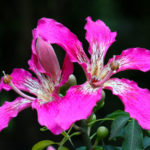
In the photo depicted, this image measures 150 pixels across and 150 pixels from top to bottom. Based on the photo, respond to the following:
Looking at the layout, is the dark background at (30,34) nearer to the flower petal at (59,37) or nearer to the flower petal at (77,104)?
the flower petal at (59,37)

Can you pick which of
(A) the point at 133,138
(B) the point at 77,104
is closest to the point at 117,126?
(A) the point at 133,138

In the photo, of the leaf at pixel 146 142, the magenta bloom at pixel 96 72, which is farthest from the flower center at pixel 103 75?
the leaf at pixel 146 142

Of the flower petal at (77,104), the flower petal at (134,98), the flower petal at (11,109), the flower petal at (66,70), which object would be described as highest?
the flower petal at (66,70)

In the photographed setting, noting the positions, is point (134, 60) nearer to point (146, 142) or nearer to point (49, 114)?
point (146, 142)

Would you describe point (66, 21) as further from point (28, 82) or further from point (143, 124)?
point (143, 124)

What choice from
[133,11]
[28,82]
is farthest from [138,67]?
[133,11]
